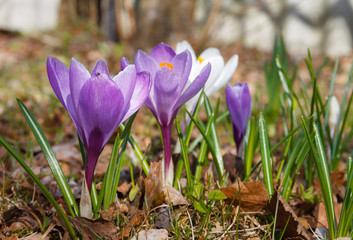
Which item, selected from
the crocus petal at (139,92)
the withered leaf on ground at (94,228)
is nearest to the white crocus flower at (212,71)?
the crocus petal at (139,92)

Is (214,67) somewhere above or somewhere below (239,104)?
above

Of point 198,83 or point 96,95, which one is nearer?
point 96,95

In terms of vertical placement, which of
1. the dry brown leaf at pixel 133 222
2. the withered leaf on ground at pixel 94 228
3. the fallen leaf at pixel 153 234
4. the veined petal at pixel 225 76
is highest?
the veined petal at pixel 225 76

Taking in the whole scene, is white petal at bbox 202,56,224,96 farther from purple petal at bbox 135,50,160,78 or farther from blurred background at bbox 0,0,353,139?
blurred background at bbox 0,0,353,139

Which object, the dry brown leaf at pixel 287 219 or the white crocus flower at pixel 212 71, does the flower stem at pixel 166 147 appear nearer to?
the white crocus flower at pixel 212 71

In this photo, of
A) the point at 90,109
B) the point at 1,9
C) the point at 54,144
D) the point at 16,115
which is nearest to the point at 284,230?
the point at 90,109

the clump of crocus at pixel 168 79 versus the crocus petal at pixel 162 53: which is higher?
the crocus petal at pixel 162 53

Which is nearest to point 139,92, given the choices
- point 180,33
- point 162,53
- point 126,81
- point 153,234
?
point 126,81

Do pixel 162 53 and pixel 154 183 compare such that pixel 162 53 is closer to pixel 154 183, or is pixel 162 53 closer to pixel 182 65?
pixel 182 65
